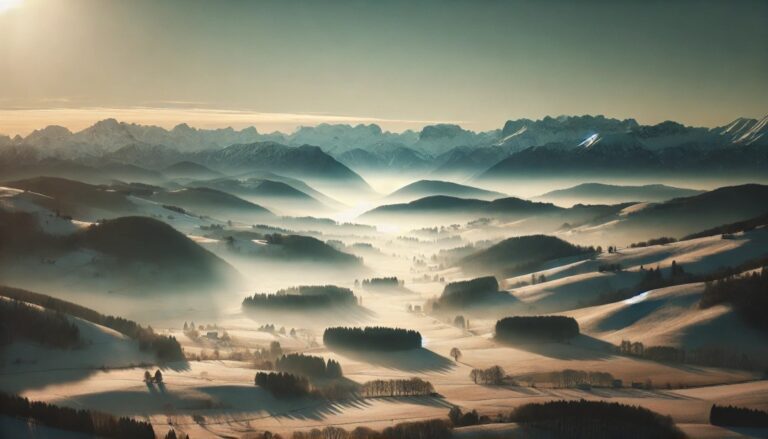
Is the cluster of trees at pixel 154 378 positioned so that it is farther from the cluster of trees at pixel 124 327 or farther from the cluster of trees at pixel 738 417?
the cluster of trees at pixel 738 417

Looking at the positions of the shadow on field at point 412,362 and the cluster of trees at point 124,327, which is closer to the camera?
the cluster of trees at point 124,327

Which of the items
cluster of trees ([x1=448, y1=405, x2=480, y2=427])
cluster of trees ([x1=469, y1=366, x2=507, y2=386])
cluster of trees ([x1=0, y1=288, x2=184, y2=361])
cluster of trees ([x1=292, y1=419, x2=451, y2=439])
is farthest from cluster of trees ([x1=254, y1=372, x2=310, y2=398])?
cluster of trees ([x1=469, y1=366, x2=507, y2=386])

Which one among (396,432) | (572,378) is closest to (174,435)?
(396,432)

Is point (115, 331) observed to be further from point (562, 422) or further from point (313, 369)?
point (562, 422)

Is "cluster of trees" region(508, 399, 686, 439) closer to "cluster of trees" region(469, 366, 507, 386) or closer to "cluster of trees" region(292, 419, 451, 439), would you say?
"cluster of trees" region(292, 419, 451, 439)

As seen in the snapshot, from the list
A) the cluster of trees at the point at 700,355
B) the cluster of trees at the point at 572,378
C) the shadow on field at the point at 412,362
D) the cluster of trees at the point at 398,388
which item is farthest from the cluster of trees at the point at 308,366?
the cluster of trees at the point at 700,355

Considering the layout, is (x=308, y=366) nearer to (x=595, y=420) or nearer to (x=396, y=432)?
(x=396, y=432)
